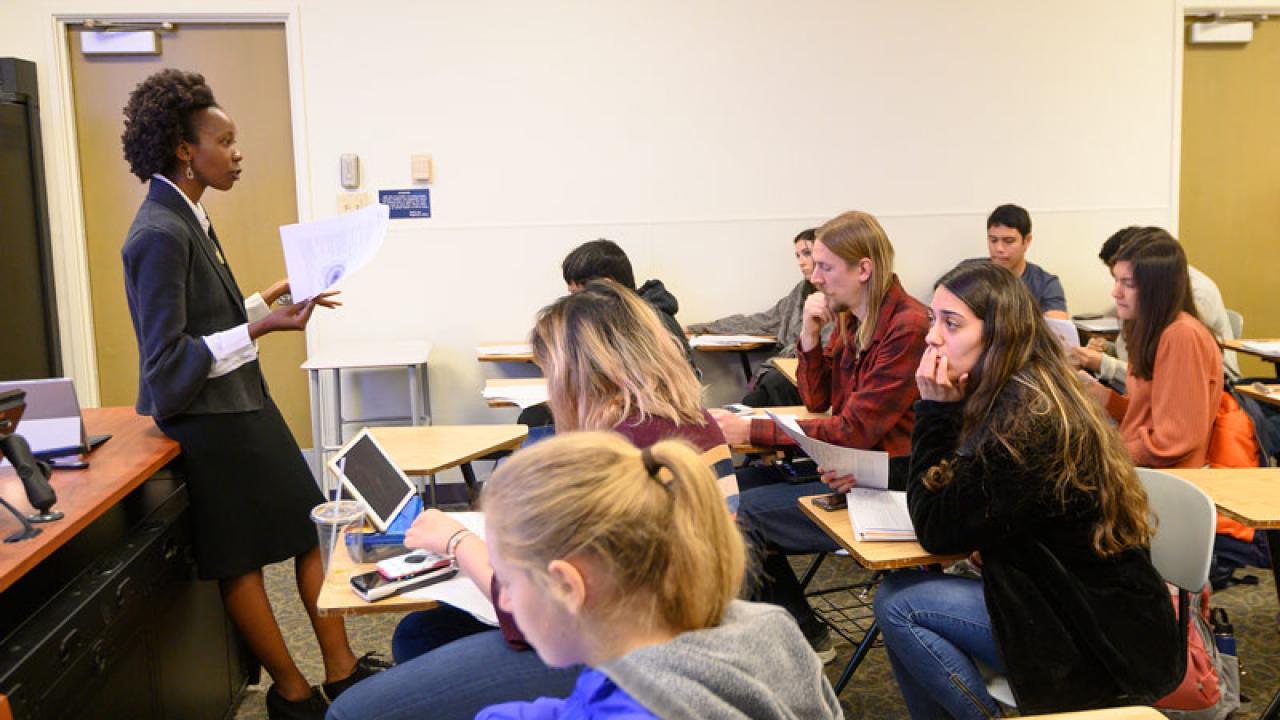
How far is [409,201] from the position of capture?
16.4ft

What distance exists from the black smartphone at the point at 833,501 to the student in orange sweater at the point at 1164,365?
0.82 m

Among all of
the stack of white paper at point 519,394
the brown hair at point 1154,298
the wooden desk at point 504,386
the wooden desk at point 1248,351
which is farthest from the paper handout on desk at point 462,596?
the wooden desk at point 1248,351

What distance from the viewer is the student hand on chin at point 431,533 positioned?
1812 millimetres

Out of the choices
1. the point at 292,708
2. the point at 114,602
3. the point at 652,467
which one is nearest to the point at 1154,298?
the point at 652,467

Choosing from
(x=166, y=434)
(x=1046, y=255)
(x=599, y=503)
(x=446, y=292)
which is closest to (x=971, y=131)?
(x=1046, y=255)

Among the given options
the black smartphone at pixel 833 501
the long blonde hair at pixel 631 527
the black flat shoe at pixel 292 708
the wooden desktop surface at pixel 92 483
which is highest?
the long blonde hair at pixel 631 527

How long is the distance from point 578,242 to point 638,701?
13.9 ft

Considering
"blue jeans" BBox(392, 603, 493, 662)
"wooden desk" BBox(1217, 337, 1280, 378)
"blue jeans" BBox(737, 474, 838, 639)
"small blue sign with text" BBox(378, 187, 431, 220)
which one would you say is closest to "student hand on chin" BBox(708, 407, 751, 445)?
"blue jeans" BBox(737, 474, 838, 639)

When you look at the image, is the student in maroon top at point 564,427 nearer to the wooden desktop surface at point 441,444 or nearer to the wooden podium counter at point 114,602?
the wooden podium counter at point 114,602

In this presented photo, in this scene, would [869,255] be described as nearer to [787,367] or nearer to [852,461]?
[852,461]

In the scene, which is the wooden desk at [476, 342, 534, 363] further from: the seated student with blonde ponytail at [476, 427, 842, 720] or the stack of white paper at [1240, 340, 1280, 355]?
the seated student with blonde ponytail at [476, 427, 842, 720]

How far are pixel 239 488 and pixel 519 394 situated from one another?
1.23 meters

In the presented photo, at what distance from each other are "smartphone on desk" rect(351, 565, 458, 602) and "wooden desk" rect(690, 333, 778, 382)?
2.92m

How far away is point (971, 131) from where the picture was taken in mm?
5301
